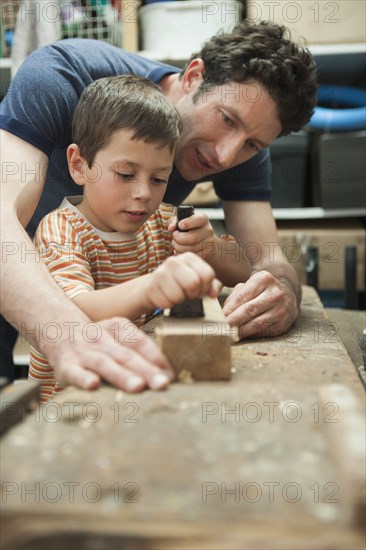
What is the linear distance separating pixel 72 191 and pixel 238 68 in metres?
0.52

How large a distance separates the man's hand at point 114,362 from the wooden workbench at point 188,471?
24mm

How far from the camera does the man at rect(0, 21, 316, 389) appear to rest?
3.13 feet

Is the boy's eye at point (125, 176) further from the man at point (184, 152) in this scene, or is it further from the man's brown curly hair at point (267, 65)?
the man's brown curly hair at point (267, 65)

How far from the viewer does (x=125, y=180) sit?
122cm

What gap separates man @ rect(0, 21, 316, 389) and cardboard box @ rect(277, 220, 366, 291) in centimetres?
82

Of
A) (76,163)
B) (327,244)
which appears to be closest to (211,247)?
(76,163)

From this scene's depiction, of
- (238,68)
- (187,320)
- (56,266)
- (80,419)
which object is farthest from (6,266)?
(238,68)

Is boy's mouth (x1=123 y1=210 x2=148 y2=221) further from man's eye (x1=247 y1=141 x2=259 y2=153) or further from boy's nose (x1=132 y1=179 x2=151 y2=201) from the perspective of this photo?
man's eye (x1=247 y1=141 x2=259 y2=153)

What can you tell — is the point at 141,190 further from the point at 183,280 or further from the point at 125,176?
the point at 183,280

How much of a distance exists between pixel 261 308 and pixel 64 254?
0.40 meters

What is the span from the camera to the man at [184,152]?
95 cm

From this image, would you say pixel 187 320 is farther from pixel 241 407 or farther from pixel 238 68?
pixel 238 68

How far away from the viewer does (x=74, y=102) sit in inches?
53.4

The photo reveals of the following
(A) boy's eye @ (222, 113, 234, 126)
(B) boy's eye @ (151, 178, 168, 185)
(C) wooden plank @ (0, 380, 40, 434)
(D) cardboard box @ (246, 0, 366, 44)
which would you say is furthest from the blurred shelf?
(C) wooden plank @ (0, 380, 40, 434)
